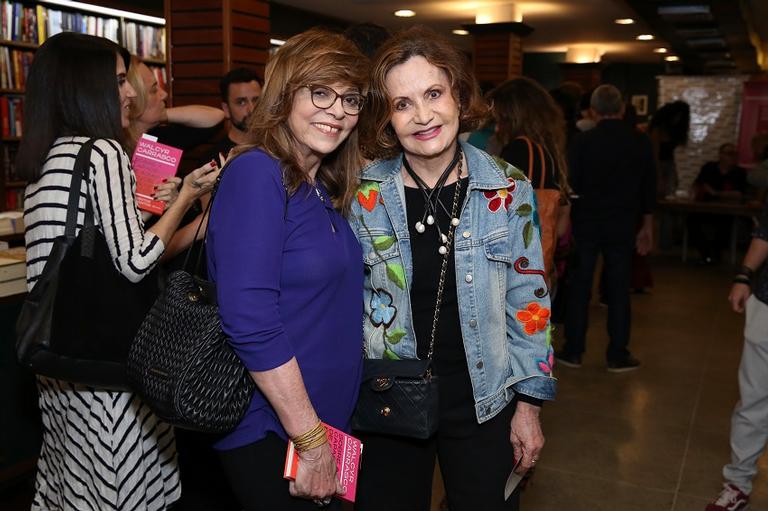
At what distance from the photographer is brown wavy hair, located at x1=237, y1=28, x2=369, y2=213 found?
1.36 meters

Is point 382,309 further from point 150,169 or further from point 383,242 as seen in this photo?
point 150,169

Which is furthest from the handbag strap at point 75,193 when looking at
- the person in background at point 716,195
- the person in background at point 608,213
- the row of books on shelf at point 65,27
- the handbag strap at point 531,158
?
the person in background at point 716,195

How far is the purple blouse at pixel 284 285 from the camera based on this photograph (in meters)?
1.26

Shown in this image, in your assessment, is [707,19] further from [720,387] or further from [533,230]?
[533,230]

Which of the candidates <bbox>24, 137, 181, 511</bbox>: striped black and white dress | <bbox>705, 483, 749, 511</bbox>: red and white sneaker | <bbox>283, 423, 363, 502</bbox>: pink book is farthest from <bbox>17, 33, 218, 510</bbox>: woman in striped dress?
<bbox>705, 483, 749, 511</bbox>: red and white sneaker

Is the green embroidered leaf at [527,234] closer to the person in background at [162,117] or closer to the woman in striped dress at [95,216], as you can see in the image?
the woman in striped dress at [95,216]

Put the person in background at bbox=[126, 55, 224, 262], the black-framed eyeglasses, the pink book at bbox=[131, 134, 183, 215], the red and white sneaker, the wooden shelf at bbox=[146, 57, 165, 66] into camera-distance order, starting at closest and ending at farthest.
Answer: the black-framed eyeglasses, the pink book at bbox=[131, 134, 183, 215], the person in background at bbox=[126, 55, 224, 262], the red and white sneaker, the wooden shelf at bbox=[146, 57, 165, 66]

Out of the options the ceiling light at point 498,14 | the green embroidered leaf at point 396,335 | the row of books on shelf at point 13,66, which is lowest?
the green embroidered leaf at point 396,335

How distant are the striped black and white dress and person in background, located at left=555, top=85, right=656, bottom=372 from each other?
10.2 feet

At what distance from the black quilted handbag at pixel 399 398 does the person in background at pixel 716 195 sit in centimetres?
777

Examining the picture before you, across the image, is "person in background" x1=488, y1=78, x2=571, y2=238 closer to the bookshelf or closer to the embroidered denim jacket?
the embroidered denim jacket

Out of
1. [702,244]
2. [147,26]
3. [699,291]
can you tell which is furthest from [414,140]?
[702,244]

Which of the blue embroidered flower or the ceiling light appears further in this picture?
the ceiling light

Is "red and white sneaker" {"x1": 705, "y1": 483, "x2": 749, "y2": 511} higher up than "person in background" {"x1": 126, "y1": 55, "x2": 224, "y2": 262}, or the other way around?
"person in background" {"x1": 126, "y1": 55, "x2": 224, "y2": 262}
